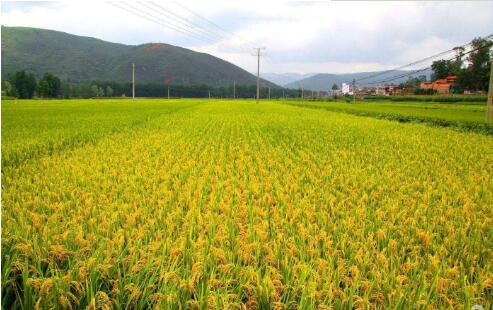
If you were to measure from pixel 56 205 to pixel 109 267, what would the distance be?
1.78 meters

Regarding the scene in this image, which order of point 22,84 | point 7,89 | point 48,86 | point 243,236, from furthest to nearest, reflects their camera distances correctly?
1. point 48,86
2. point 22,84
3. point 7,89
4. point 243,236

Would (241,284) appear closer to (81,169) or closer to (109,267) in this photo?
(109,267)

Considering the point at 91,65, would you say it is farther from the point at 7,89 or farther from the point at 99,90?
the point at 7,89

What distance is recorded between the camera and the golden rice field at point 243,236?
2.25m

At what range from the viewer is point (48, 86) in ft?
267

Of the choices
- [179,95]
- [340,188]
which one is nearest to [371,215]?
[340,188]

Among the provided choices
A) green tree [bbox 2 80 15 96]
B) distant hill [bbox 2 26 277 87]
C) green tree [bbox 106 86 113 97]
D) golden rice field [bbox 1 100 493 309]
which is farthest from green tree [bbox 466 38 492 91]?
distant hill [bbox 2 26 277 87]

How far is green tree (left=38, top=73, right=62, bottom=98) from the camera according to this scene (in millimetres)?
81188

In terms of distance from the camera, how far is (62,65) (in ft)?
563

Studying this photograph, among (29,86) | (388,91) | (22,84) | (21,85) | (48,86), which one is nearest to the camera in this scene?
(21,85)

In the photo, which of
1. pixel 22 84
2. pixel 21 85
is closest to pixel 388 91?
pixel 22 84

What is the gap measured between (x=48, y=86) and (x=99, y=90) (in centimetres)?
2585

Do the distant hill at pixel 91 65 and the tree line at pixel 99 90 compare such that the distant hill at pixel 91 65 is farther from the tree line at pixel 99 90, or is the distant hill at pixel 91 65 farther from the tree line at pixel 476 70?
the tree line at pixel 476 70

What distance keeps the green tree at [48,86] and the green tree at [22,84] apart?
166 cm
